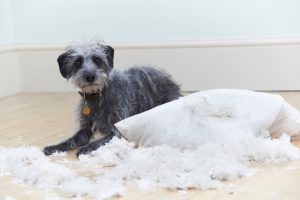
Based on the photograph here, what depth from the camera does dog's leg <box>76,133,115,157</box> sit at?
9.22 ft

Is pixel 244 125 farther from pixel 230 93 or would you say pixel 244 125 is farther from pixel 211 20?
pixel 211 20

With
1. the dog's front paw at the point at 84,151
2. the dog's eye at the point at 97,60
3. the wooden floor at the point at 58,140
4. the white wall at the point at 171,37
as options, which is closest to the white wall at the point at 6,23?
the white wall at the point at 171,37

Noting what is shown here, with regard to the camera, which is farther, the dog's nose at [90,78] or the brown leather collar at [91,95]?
the brown leather collar at [91,95]

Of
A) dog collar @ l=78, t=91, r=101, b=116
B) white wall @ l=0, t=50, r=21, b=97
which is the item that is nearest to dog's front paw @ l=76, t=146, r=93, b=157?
dog collar @ l=78, t=91, r=101, b=116

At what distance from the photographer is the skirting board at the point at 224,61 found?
438 cm

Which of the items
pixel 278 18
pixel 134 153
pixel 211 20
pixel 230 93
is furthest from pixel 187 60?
pixel 134 153

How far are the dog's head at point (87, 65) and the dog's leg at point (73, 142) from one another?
0.21 m

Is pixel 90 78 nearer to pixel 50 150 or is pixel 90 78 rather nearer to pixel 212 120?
pixel 50 150

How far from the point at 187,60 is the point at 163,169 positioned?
2.26 m

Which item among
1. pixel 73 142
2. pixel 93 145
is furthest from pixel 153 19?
pixel 93 145

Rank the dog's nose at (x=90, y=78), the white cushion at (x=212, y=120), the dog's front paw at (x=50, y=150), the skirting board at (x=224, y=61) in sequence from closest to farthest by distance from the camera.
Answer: the white cushion at (x=212, y=120)
the dog's front paw at (x=50, y=150)
the dog's nose at (x=90, y=78)
the skirting board at (x=224, y=61)

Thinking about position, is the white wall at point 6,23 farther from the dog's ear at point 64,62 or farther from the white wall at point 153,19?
the dog's ear at point 64,62

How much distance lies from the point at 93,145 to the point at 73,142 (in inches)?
7.0

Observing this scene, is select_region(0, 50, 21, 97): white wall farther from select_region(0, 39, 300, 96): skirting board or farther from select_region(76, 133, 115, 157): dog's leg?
select_region(76, 133, 115, 157): dog's leg
